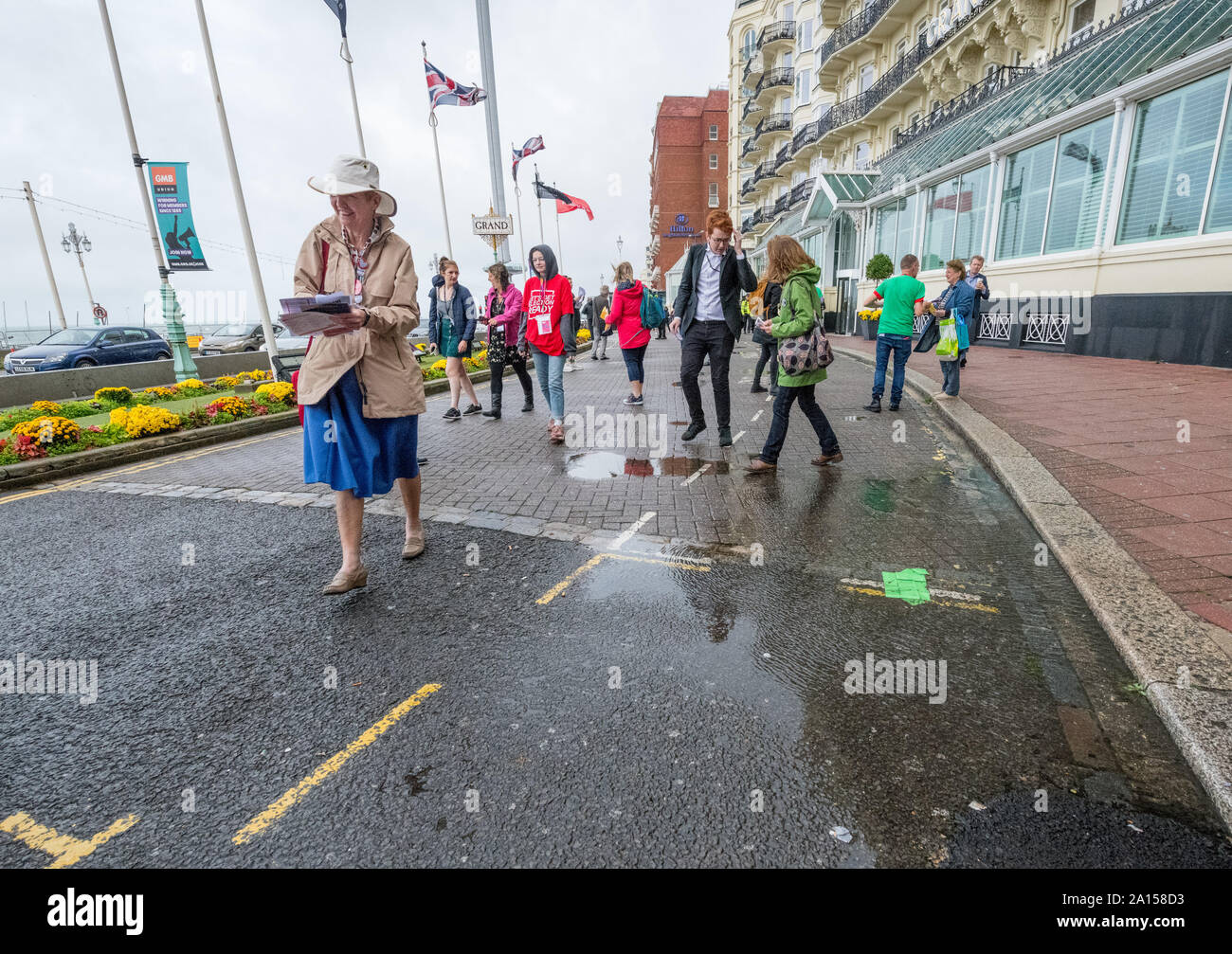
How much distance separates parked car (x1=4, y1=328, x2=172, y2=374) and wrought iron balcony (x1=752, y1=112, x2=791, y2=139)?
3999 cm

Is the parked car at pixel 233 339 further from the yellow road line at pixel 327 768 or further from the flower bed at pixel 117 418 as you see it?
the yellow road line at pixel 327 768

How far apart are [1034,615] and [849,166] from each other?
36514 mm

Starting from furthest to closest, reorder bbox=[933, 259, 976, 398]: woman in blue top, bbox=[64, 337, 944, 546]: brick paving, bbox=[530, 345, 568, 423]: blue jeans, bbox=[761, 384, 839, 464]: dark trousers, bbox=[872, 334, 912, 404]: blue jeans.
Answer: bbox=[933, 259, 976, 398]: woman in blue top
bbox=[872, 334, 912, 404]: blue jeans
bbox=[530, 345, 568, 423]: blue jeans
bbox=[761, 384, 839, 464]: dark trousers
bbox=[64, 337, 944, 546]: brick paving

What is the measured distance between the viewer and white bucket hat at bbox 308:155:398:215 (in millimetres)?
3148

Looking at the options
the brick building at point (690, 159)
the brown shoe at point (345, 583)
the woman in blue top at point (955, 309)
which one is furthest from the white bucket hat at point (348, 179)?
the brick building at point (690, 159)

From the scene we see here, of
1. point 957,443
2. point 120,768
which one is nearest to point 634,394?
point 957,443

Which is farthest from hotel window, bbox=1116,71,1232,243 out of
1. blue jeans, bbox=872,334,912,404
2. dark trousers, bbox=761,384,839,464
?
dark trousers, bbox=761,384,839,464

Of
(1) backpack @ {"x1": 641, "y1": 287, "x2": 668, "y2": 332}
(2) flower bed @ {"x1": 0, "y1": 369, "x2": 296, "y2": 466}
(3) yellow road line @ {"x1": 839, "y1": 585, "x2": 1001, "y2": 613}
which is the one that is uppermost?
(1) backpack @ {"x1": 641, "y1": 287, "x2": 668, "y2": 332}

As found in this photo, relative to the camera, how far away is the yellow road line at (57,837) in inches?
70.4

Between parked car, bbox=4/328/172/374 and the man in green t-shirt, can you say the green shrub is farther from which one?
parked car, bbox=4/328/172/374
